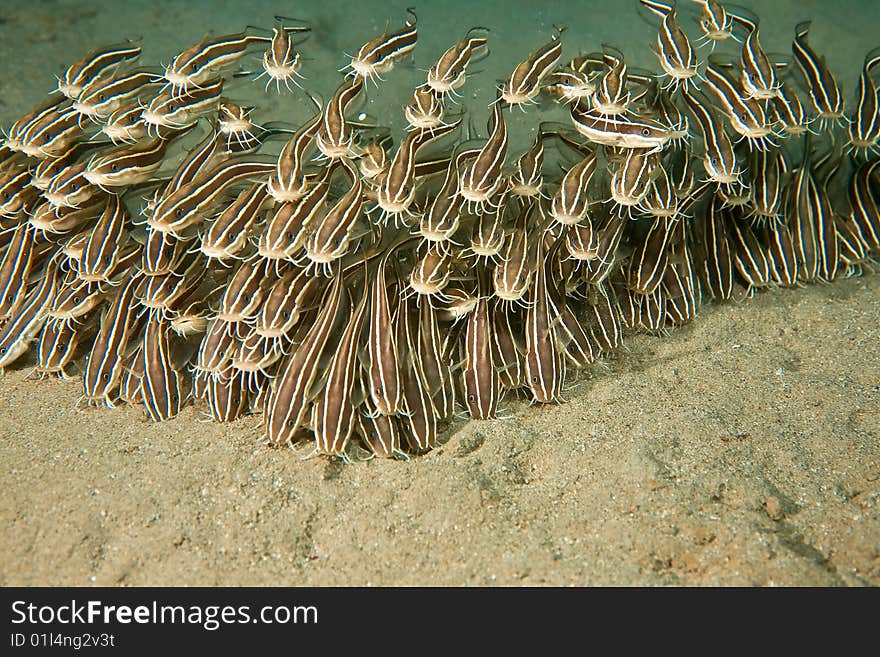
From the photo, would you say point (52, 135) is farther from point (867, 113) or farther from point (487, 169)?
point (867, 113)

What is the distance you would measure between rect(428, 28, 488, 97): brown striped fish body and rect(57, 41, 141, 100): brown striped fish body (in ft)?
7.48

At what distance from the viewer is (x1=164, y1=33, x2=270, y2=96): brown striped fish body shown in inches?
140

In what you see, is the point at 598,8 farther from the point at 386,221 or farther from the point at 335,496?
the point at 335,496

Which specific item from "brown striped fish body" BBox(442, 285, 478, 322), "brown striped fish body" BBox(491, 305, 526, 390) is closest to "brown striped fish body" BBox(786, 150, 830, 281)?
"brown striped fish body" BBox(491, 305, 526, 390)

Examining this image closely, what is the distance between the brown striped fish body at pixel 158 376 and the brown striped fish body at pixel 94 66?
1.60m

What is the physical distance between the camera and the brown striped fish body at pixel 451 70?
336 centimetres

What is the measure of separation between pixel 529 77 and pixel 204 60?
6.15 ft

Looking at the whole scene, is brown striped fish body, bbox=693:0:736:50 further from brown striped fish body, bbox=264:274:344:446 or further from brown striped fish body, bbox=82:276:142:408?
brown striped fish body, bbox=82:276:142:408

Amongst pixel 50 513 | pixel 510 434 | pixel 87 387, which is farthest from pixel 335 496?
pixel 87 387

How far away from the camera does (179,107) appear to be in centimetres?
361

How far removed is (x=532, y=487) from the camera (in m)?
3.38

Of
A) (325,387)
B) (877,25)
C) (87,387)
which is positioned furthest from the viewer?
(877,25)

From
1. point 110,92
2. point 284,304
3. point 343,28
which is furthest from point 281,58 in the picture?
point 343,28
